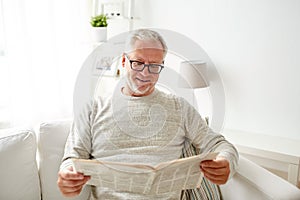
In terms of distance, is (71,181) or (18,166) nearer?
(71,181)

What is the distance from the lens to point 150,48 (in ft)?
3.76

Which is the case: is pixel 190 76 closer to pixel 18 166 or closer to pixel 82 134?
pixel 82 134

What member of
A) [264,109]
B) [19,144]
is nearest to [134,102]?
[19,144]

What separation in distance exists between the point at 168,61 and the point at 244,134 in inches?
37.4

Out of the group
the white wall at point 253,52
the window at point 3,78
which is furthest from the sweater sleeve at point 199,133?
the window at point 3,78

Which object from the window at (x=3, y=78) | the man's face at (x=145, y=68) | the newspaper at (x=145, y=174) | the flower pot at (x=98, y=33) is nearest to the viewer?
the newspaper at (x=145, y=174)

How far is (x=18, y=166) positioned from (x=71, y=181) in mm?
328

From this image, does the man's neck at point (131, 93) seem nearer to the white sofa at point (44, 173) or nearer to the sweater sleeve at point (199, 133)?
the sweater sleeve at point (199, 133)

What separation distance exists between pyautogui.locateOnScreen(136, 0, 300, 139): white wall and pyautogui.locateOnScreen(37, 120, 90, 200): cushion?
1108mm

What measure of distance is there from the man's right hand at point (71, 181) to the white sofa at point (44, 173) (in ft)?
0.89

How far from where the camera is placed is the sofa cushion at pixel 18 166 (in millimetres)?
1220

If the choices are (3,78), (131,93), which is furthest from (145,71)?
(3,78)

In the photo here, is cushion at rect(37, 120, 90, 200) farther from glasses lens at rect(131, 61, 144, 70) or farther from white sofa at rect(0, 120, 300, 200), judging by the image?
glasses lens at rect(131, 61, 144, 70)

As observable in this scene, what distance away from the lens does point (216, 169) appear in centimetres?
109
